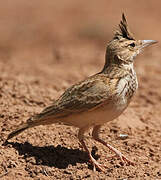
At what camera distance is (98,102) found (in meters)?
5.59

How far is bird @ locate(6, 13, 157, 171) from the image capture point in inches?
221

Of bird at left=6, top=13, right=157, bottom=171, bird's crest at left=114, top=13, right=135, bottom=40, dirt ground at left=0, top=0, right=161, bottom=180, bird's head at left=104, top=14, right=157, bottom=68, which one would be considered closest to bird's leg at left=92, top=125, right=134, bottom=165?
bird at left=6, top=13, right=157, bottom=171

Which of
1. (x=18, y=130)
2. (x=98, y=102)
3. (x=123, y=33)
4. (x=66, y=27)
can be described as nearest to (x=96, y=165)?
(x=98, y=102)

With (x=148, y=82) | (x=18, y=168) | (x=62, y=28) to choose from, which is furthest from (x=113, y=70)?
(x=62, y=28)

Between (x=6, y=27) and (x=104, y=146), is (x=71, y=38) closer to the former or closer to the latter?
(x=6, y=27)

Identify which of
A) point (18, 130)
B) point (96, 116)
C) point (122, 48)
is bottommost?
point (18, 130)

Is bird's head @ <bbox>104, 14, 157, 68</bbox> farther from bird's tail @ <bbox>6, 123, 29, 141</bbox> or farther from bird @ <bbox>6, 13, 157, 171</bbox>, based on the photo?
bird's tail @ <bbox>6, 123, 29, 141</bbox>

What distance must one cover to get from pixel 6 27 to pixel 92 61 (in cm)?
819

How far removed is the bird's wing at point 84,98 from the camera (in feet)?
18.5

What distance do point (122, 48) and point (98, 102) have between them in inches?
42.9

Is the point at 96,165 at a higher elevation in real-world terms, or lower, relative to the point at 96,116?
lower

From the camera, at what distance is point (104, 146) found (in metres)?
6.41

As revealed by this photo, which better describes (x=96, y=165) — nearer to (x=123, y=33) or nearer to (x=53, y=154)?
(x=53, y=154)

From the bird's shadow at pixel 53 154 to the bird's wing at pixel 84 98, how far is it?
1.73 feet
